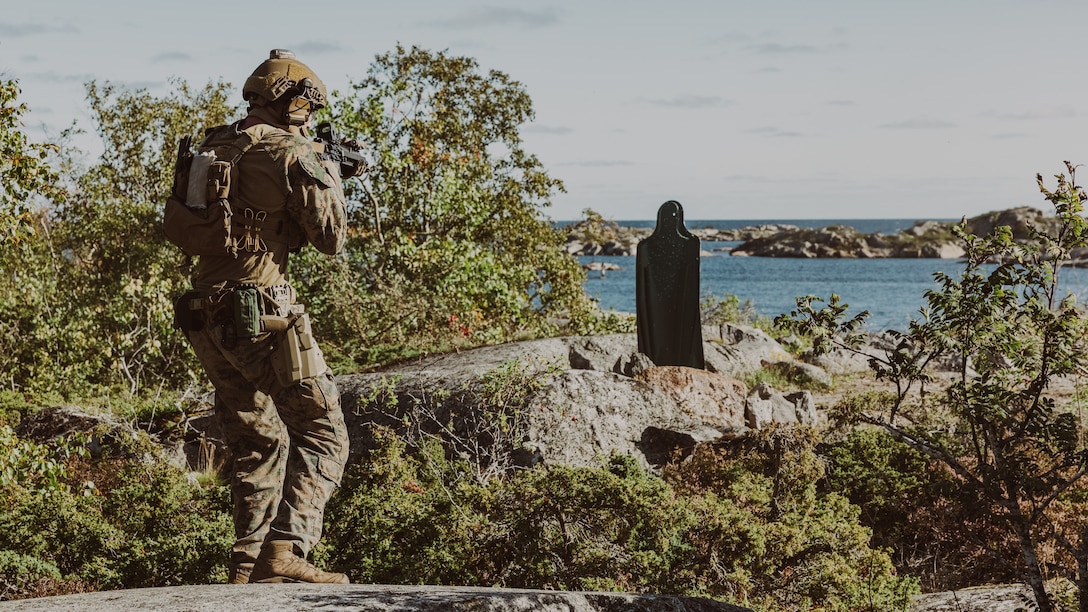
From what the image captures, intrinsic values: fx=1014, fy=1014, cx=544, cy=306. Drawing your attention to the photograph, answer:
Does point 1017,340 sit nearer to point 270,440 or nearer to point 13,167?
point 270,440

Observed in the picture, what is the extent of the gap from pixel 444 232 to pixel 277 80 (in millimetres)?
9950

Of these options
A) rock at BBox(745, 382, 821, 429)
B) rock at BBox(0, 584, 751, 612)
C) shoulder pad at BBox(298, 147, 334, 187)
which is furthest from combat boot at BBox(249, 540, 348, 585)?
rock at BBox(745, 382, 821, 429)

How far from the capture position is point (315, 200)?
196 inches

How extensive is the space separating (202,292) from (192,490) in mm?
2450

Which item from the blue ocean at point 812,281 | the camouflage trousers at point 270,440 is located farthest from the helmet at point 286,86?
the blue ocean at point 812,281

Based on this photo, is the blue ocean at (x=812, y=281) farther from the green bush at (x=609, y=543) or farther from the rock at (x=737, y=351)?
the green bush at (x=609, y=543)

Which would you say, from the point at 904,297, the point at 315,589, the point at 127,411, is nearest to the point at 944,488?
the point at 315,589

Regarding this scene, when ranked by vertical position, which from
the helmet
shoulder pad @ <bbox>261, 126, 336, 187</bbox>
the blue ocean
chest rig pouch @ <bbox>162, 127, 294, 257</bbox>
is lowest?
the blue ocean

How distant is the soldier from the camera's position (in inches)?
198

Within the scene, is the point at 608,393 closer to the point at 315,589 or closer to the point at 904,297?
the point at 315,589

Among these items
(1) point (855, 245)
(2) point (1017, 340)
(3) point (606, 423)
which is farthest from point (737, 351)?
(1) point (855, 245)

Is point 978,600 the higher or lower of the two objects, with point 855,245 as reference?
lower

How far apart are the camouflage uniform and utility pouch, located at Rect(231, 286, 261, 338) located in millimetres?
48

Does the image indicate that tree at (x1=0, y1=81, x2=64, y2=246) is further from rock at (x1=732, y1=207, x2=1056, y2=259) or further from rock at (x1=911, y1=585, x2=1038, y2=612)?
rock at (x1=732, y1=207, x2=1056, y2=259)
